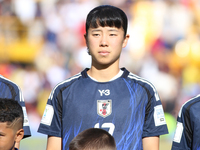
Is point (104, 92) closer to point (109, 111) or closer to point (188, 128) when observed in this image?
point (109, 111)

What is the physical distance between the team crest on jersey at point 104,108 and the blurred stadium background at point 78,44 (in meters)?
4.46

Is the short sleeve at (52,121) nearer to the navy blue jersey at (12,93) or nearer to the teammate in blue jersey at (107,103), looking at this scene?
the teammate in blue jersey at (107,103)

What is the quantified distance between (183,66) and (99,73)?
15.6 feet

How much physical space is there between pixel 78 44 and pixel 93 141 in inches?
217

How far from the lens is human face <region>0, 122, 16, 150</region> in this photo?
2.25 meters

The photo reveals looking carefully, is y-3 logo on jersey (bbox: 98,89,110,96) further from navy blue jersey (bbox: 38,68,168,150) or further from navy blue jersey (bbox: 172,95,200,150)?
navy blue jersey (bbox: 172,95,200,150)

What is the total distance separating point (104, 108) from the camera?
8.73 feet

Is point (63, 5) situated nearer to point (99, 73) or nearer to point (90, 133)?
point (99, 73)

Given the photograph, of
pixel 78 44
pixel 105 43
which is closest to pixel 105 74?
pixel 105 43

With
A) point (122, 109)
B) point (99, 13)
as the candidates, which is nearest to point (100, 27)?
point (99, 13)

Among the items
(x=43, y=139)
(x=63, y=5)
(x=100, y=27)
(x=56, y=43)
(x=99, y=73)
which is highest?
(x=63, y=5)

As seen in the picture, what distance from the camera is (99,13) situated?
9.23 ft

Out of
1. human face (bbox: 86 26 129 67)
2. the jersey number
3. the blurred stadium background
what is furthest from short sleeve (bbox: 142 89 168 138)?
the blurred stadium background

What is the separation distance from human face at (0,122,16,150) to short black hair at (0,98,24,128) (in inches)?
1.4
